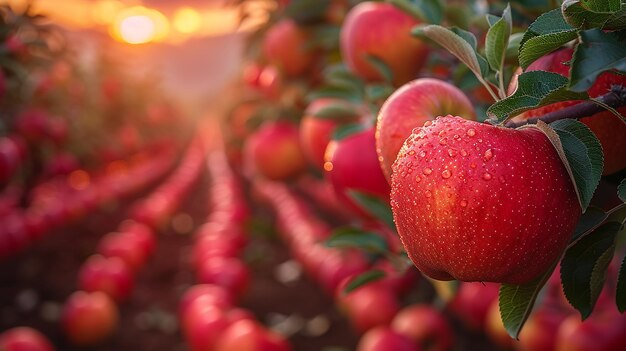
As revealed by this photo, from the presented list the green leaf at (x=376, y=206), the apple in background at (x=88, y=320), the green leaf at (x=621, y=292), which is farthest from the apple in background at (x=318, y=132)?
the apple in background at (x=88, y=320)

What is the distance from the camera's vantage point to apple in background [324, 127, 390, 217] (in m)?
0.97

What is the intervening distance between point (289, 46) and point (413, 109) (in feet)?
3.16

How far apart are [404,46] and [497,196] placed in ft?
1.92

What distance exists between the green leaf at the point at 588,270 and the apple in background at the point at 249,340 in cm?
134

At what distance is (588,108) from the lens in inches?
19.9

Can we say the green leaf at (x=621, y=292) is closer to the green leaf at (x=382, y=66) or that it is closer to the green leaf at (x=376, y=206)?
the green leaf at (x=376, y=206)

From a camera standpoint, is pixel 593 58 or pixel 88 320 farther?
pixel 88 320

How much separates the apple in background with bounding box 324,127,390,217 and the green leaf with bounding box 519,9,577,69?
476 mm

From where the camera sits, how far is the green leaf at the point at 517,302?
530 mm

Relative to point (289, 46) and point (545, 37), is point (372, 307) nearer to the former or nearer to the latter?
point (289, 46)

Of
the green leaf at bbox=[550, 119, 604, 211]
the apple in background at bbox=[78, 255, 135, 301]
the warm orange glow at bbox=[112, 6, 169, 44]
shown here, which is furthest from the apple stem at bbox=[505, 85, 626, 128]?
the warm orange glow at bbox=[112, 6, 169, 44]

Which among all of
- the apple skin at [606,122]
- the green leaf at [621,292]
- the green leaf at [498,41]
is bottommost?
the green leaf at [621,292]

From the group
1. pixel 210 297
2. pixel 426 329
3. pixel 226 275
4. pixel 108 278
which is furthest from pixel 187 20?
pixel 426 329

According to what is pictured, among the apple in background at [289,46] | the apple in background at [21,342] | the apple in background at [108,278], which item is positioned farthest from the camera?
the apple in background at [108,278]
